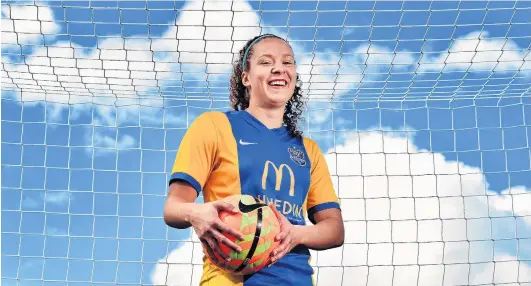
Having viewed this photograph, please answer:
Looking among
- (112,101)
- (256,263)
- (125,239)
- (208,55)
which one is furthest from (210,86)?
(256,263)

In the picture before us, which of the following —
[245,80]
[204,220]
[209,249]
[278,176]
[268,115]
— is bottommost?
[209,249]

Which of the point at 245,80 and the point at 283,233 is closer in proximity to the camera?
the point at 283,233

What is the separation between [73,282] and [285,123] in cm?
326

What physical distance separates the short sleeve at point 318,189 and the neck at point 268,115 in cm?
21

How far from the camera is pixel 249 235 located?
2.10 meters

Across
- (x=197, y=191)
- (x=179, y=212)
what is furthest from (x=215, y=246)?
(x=197, y=191)

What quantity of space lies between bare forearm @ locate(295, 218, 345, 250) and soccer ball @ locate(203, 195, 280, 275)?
0.56 ft

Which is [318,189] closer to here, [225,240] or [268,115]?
[268,115]

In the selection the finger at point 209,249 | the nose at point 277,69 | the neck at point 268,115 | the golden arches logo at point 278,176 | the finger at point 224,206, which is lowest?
the finger at point 209,249

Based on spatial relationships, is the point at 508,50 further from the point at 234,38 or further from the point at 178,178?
the point at 178,178

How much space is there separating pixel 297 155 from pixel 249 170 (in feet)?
0.96

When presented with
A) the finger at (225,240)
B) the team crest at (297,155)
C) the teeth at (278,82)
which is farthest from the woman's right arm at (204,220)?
the teeth at (278,82)

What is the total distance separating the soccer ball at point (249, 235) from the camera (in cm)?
210

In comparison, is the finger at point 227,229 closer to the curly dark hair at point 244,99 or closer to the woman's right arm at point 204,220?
the woman's right arm at point 204,220
